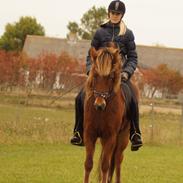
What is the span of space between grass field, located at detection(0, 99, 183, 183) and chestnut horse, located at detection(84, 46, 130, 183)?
2.25m

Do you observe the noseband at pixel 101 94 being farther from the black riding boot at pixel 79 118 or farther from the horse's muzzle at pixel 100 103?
the black riding boot at pixel 79 118

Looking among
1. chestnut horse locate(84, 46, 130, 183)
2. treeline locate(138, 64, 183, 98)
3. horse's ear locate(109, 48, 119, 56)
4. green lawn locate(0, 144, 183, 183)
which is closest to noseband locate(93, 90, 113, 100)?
chestnut horse locate(84, 46, 130, 183)

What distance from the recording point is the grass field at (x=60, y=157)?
40.7 feet

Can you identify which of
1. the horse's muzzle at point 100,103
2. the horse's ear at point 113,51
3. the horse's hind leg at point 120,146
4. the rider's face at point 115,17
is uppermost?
the rider's face at point 115,17

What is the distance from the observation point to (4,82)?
134 ft

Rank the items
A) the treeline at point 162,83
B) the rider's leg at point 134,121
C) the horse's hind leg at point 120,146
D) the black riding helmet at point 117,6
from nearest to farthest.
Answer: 1. the black riding helmet at point 117,6
2. the rider's leg at point 134,121
3. the horse's hind leg at point 120,146
4. the treeline at point 162,83

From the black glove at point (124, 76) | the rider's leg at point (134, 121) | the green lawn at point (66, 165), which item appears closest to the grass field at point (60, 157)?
the green lawn at point (66, 165)

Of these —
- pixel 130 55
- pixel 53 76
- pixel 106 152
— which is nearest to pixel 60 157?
pixel 130 55

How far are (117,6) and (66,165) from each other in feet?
20.4

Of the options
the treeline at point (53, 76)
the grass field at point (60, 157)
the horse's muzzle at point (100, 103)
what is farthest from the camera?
the treeline at point (53, 76)

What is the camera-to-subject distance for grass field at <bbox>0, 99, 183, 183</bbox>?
12.4m

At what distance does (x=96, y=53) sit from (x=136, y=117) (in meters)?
1.67

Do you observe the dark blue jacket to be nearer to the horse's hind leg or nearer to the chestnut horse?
the chestnut horse

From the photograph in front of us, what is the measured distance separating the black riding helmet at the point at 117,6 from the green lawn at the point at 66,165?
3.04 meters
